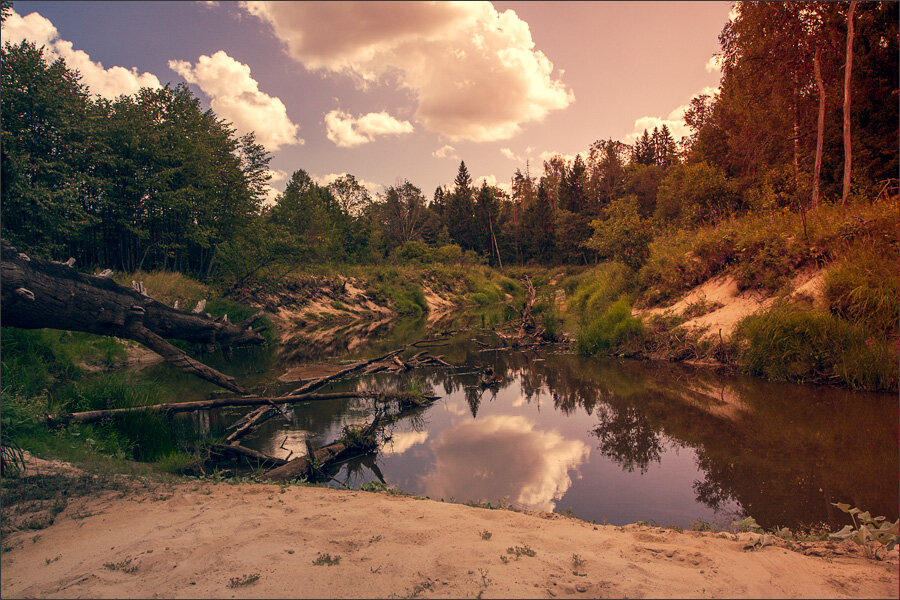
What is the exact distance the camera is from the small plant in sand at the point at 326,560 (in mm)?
2781

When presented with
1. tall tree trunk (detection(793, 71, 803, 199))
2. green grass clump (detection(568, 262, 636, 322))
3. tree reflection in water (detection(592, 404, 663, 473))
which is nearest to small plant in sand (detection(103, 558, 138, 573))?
tree reflection in water (detection(592, 404, 663, 473))

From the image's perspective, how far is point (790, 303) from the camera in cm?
952

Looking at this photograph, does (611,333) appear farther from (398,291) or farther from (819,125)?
(398,291)

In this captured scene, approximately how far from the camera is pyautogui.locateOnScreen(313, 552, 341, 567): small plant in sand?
278 centimetres

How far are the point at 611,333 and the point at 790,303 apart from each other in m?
4.56

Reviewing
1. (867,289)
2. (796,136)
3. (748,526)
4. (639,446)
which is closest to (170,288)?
(639,446)

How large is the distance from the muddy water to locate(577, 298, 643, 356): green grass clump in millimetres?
2545

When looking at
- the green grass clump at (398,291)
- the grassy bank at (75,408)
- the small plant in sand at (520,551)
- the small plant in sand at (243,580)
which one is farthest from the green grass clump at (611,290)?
the green grass clump at (398,291)

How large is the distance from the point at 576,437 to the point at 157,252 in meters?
24.1

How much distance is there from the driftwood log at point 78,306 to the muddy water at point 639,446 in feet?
4.91

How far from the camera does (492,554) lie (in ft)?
9.74

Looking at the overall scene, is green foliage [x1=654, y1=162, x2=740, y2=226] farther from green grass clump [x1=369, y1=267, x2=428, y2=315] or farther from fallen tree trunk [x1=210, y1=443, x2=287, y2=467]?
fallen tree trunk [x1=210, y1=443, x2=287, y2=467]

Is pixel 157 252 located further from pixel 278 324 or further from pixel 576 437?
pixel 576 437

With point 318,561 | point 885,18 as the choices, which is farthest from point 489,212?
point 318,561
